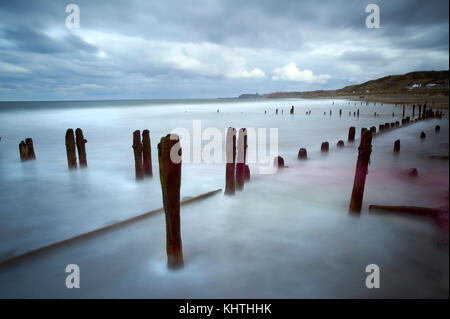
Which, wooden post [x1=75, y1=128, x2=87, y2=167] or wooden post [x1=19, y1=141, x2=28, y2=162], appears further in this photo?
wooden post [x1=19, y1=141, x2=28, y2=162]

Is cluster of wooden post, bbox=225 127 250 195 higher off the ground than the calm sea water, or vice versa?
cluster of wooden post, bbox=225 127 250 195

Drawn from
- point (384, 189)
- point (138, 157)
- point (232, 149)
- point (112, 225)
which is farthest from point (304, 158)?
point (112, 225)

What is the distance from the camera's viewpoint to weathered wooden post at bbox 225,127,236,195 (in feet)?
22.1

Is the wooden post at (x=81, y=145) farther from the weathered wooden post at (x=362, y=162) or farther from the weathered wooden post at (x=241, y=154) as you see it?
the weathered wooden post at (x=362, y=162)

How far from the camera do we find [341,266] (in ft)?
13.8

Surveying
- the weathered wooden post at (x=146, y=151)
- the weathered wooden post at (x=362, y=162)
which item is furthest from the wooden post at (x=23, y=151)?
the weathered wooden post at (x=362, y=162)

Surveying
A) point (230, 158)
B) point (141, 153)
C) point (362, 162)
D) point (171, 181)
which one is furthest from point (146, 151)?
point (362, 162)

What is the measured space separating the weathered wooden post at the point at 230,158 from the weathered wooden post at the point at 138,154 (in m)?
3.04

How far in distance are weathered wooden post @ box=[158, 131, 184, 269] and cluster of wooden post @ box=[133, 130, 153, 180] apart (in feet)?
14.6

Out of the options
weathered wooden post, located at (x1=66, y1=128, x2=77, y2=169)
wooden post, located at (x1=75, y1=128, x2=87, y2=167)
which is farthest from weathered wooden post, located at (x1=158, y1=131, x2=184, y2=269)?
weathered wooden post, located at (x1=66, y1=128, x2=77, y2=169)

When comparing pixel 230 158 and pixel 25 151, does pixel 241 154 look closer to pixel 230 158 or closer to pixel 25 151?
pixel 230 158

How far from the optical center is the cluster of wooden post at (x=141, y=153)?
26.4 ft

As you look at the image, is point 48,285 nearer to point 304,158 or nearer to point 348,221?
point 348,221

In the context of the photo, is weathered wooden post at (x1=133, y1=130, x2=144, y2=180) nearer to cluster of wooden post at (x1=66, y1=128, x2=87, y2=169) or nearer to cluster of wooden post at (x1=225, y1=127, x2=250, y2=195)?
cluster of wooden post at (x1=66, y1=128, x2=87, y2=169)
